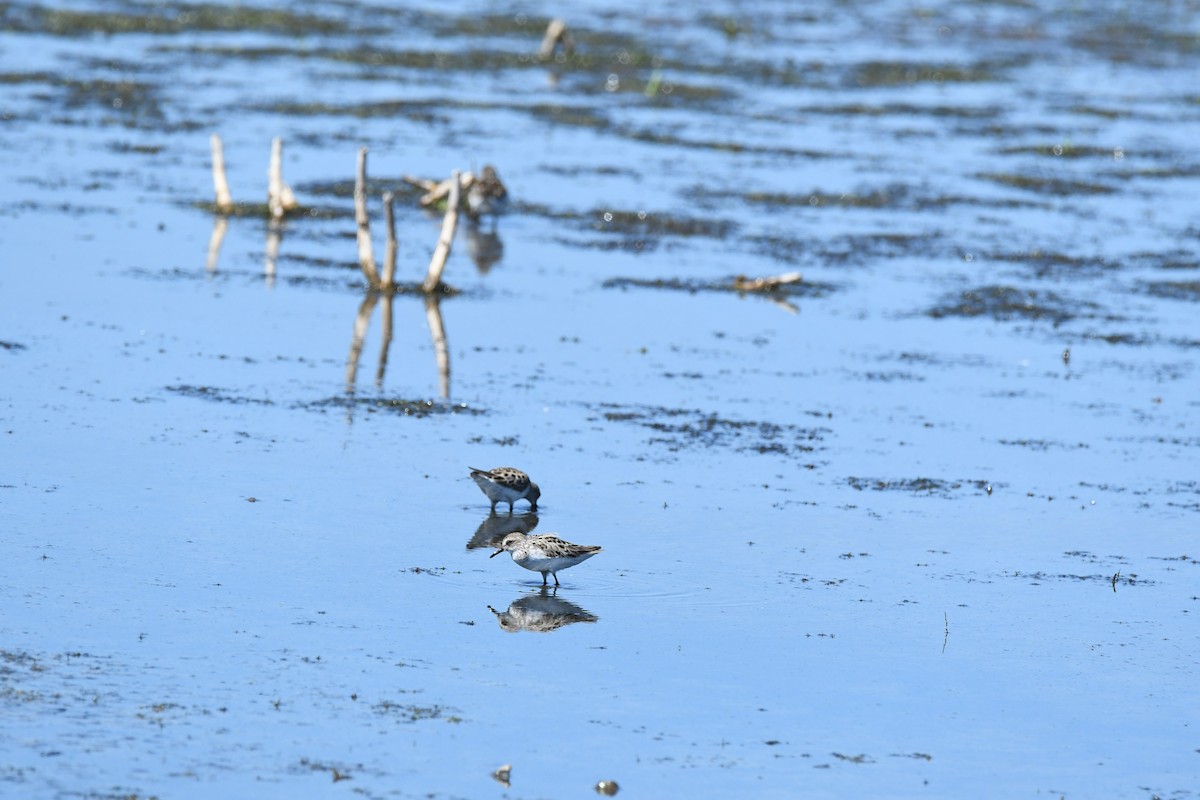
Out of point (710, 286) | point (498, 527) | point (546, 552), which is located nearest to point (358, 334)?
point (710, 286)

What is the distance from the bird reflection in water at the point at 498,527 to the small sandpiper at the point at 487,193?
51.0 ft

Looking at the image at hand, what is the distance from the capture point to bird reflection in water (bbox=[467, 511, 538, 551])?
1769cm

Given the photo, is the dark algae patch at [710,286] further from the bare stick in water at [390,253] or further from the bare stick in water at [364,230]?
the bare stick in water at [364,230]

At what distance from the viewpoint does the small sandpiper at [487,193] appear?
33.3m

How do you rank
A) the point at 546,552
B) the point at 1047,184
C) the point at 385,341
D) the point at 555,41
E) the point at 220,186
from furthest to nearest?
the point at 555,41
the point at 1047,184
the point at 220,186
the point at 385,341
the point at 546,552

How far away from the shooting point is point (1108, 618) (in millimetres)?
16828

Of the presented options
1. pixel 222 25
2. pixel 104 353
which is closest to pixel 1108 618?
pixel 104 353

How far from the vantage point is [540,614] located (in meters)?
15.8

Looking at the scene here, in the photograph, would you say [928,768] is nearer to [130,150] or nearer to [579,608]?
[579,608]

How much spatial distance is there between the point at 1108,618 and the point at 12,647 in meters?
9.52

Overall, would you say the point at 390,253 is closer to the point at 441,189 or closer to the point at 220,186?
the point at 220,186

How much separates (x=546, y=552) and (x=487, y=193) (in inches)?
716

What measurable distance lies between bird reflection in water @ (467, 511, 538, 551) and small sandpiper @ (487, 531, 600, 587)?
43.4 inches

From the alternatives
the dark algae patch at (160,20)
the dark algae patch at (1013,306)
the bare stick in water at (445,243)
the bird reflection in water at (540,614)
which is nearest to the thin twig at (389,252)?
the bare stick in water at (445,243)
